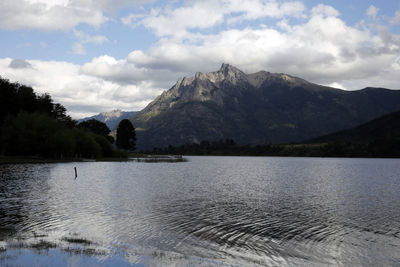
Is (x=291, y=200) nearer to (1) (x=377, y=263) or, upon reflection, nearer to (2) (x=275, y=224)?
(2) (x=275, y=224)

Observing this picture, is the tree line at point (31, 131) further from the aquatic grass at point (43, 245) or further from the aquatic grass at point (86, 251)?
the aquatic grass at point (86, 251)

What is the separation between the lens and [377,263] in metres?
20.5

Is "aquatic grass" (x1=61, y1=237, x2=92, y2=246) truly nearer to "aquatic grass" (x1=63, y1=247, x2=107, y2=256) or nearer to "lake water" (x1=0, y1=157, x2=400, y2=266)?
"lake water" (x1=0, y1=157, x2=400, y2=266)

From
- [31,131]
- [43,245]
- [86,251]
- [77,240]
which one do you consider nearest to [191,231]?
[77,240]

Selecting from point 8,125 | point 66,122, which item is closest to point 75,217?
point 8,125

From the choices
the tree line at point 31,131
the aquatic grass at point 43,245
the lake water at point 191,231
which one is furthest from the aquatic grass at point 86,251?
the tree line at point 31,131

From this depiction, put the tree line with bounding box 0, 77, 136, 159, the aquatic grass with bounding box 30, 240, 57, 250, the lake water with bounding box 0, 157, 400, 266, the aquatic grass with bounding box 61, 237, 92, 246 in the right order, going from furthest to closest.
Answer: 1. the tree line with bounding box 0, 77, 136, 159
2. the aquatic grass with bounding box 61, 237, 92, 246
3. the aquatic grass with bounding box 30, 240, 57, 250
4. the lake water with bounding box 0, 157, 400, 266

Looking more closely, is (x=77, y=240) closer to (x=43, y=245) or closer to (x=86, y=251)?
(x=43, y=245)

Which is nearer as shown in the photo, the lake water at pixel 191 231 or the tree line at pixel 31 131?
the lake water at pixel 191 231

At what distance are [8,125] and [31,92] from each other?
27.8 m

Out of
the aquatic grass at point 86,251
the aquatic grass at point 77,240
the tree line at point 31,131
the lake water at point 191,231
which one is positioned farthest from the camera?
the tree line at point 31,131

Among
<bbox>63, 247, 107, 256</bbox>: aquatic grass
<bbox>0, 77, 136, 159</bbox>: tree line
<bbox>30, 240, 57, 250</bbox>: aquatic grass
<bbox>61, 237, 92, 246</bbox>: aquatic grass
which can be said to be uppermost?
<bbox>0, 77, 136, 159</bbox>: tree line

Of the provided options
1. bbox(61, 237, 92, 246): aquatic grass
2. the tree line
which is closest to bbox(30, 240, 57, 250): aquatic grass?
bbox(61, 237, 92, 246): aquatic grass

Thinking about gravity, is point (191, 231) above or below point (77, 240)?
below
